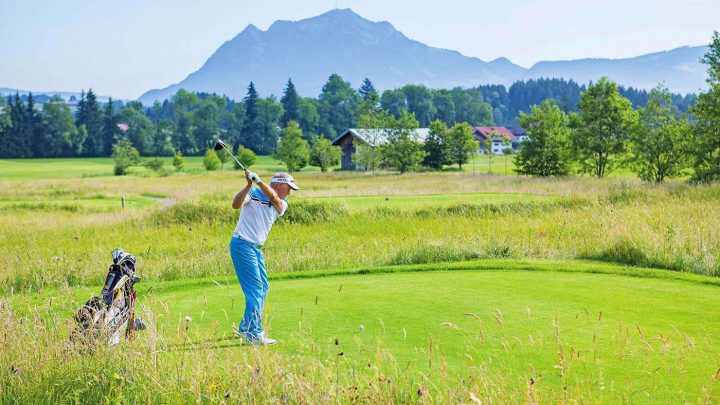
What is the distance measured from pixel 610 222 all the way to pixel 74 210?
84.2ft

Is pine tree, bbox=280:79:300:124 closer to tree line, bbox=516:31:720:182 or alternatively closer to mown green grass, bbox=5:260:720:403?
tree line, bbox=516:31:720:182

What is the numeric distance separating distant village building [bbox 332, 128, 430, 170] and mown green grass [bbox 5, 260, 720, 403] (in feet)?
197

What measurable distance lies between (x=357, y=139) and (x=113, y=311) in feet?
231

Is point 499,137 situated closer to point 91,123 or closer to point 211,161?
point 211,161

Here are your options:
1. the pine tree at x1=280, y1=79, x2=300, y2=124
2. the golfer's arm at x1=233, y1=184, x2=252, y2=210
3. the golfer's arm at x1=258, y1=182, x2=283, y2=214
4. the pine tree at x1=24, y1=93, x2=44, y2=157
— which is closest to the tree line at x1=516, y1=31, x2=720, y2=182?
the golfer's arm at x1=258, y1=182, x2=283, y2=214

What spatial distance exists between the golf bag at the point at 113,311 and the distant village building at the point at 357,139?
63.7 meters

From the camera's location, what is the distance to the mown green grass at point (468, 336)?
218 inches

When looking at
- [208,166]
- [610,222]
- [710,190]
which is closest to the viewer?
[610,222]

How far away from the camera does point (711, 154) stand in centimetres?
3366

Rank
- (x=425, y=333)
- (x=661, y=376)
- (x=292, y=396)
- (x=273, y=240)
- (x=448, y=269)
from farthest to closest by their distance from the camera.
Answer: (x=273, y=240) < (x=448, y=269) < (x=425, y=333) < (x=661, y=376) < (x=292, y=396)

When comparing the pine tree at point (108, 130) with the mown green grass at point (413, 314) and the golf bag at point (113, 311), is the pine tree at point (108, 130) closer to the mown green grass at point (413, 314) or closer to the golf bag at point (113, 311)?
the mown green grass at point (413, 314)

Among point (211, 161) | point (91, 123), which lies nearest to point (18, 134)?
point (91, 123)

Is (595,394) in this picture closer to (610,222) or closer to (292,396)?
(292,396)

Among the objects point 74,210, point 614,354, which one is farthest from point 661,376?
point 74,210
